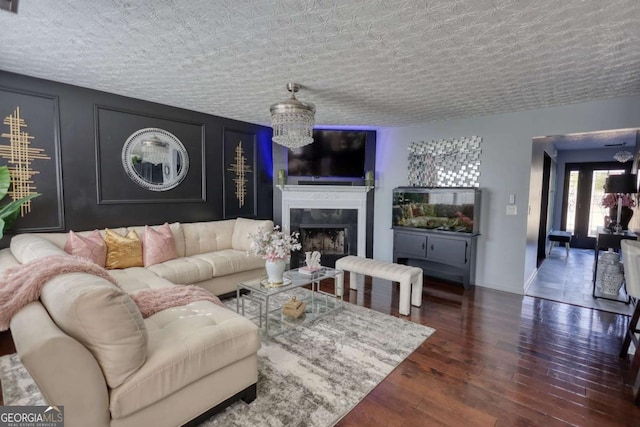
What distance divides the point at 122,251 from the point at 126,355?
6.93 feet

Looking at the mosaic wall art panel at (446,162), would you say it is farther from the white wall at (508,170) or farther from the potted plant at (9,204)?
the potted plant at (9,204)

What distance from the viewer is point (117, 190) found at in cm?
358

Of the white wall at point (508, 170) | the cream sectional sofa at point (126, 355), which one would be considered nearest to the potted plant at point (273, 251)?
the cream sectional sofa at point (126, 355)

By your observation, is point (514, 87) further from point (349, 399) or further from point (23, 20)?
point (23, 20)

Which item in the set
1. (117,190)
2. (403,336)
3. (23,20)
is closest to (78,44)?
(23,20)

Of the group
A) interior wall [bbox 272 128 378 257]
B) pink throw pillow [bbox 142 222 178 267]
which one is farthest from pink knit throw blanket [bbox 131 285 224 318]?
interior wall [bbox 272 128 378 257]

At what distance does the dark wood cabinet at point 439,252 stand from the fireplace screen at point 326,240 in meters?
0.90

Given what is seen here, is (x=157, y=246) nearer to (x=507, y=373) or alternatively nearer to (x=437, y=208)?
(x=507, y=373)

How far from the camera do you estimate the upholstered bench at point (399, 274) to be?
126 inches

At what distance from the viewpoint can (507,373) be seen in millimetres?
2230

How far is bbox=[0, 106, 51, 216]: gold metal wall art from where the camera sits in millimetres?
2867

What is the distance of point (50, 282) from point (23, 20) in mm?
1693

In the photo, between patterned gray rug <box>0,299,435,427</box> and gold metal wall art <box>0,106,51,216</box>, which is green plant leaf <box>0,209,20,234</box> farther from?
patterned gray rug <box>0,299,435,427</box>

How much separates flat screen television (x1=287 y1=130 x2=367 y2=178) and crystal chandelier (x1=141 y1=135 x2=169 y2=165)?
186 cm
